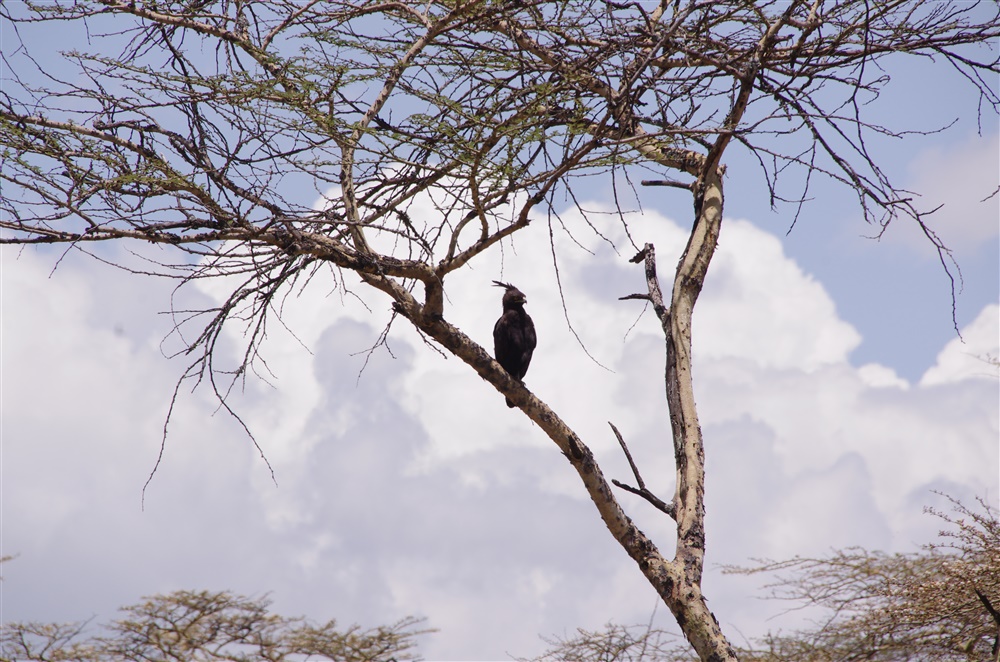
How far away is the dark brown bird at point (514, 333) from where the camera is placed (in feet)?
19.3

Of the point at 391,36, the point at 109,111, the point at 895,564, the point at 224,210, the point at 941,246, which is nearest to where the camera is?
the point at 224,210

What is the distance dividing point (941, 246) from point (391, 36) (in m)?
2.72

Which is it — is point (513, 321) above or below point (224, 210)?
above

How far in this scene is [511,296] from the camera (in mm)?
5914

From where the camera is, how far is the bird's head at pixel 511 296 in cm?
589

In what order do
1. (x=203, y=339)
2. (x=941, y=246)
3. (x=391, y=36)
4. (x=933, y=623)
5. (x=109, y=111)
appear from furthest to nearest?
(x=933, y=623)
(x=391, y=36)
(x=941, y=246)
(x=203, y=339)
(x=109, y=111)

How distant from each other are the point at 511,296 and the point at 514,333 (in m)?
0.23

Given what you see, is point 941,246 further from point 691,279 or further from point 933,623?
point 933,623

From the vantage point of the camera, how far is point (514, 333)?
5.86 metres

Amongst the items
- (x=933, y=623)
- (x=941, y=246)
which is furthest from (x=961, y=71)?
(x=933, y=623)

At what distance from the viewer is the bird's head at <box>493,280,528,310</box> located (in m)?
5.89

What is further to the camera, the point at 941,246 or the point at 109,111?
the point at 941,246

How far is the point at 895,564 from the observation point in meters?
6.84

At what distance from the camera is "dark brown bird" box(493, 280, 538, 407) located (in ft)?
19.3
